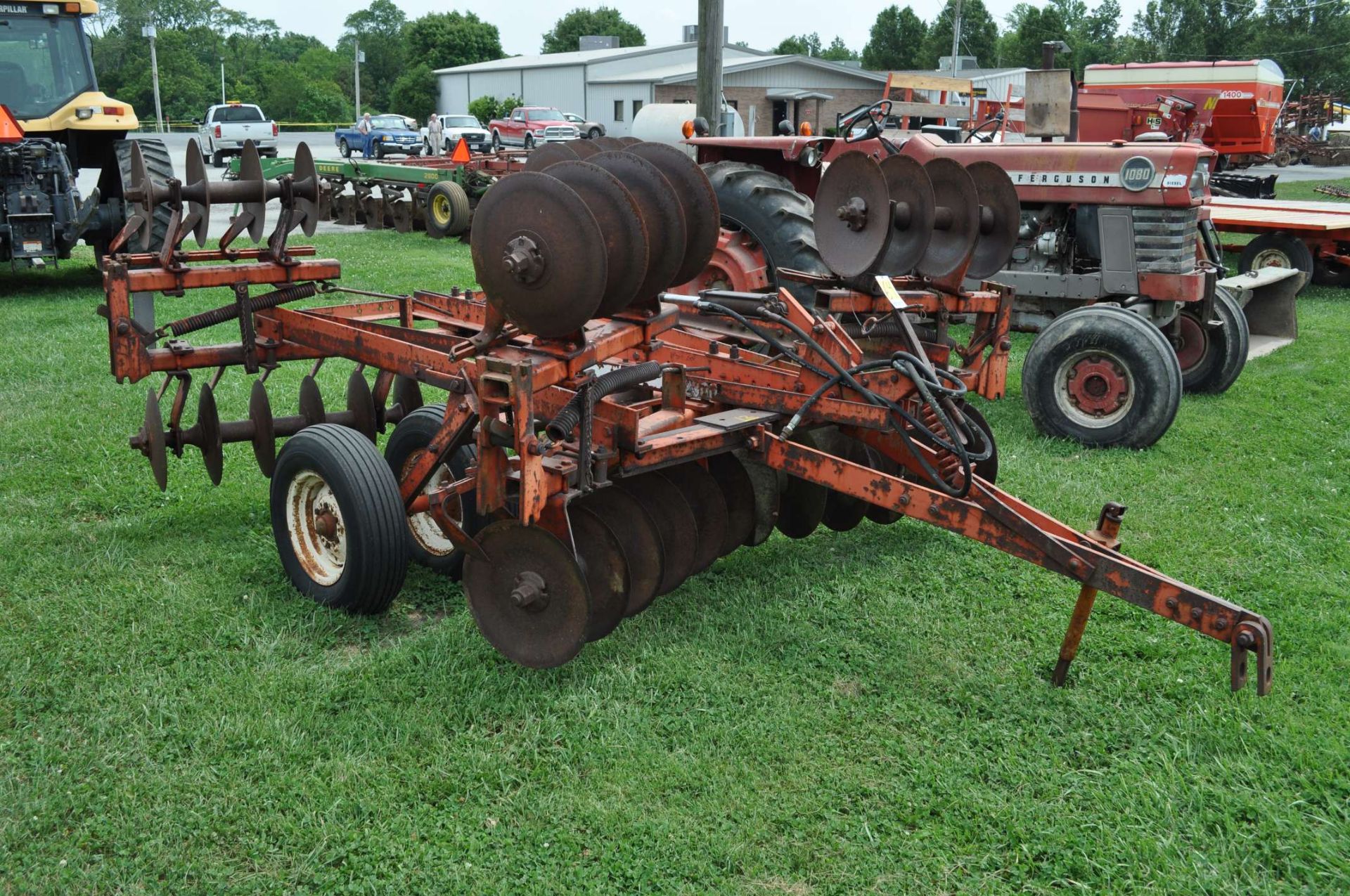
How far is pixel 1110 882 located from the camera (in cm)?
294

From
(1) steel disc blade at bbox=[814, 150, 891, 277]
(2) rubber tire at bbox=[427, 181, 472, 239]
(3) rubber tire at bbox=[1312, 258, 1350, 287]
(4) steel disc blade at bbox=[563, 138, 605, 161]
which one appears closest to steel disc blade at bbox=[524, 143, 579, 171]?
(4) steel disc blade at bbox=[563, 138, 605, 161]

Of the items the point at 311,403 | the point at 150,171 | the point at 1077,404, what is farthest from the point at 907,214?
the point at 150,171

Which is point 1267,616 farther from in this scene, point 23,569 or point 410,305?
point 23,569

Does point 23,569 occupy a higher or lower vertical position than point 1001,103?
lower

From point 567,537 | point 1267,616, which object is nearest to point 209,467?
point 567,537

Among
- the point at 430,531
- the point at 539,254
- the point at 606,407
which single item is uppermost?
the point at 539,254

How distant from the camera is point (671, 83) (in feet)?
145

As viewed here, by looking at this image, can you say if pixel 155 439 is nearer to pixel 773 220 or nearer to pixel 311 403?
pixel 311 403

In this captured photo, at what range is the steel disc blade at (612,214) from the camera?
3.52 metres

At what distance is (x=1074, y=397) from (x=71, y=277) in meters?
10.7

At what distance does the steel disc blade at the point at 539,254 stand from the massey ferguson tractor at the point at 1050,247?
1.96 meters

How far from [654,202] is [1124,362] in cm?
Answer: 397

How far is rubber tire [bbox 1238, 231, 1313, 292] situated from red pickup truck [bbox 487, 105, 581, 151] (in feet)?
70.6

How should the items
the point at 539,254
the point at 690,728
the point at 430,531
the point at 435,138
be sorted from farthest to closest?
the point at 435,138
the point at 430,531
the point at 690,728
the point at 539,254
